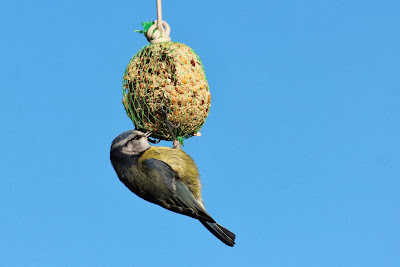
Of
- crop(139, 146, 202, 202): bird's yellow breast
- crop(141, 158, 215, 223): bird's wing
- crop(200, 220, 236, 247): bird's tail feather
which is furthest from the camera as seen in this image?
crop(200, 220, 236, 247): bird's tail feather

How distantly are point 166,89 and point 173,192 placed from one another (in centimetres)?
78

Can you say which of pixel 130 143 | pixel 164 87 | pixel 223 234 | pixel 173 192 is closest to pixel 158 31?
pixel 164 87

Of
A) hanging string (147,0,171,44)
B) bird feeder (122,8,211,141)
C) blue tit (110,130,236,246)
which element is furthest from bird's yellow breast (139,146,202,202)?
hanging string (147,0,171,44)

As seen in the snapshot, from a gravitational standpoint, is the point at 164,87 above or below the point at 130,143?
above

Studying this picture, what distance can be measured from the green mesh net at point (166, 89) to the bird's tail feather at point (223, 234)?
29.3 inches

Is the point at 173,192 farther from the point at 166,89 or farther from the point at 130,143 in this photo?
the point at 166,89

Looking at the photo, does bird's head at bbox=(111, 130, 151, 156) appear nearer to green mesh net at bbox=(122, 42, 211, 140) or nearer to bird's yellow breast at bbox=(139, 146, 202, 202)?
bird's yellow breast at bbox=(139, 146, 202, 202)

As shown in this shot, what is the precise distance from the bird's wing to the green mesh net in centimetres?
41

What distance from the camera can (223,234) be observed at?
13148mm

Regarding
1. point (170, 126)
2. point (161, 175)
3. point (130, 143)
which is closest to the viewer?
point (161, 175)

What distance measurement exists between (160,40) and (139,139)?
778 mm

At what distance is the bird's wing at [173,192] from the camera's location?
42.2 feet

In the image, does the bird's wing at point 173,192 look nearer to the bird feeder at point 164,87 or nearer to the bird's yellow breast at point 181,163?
the bird's yellow breast at point 181,163

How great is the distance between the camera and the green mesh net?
13.1 m
